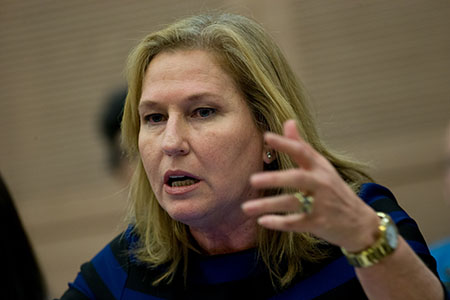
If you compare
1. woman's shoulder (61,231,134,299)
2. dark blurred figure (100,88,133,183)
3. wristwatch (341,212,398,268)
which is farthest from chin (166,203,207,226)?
dark blurred figure (100,88,133,183)

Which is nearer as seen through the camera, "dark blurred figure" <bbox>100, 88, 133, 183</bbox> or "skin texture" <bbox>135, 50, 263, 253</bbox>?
"skin texture" <bbox>135, 50, 263, 253</bbox>

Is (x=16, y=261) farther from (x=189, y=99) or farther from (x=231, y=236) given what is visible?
(x=189, y=99)

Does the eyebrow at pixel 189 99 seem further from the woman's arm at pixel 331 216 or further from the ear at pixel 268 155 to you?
the woman's arm at pixel 331 216

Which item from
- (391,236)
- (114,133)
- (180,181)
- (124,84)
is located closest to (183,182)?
(180,181)

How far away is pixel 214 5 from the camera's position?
4.46 m

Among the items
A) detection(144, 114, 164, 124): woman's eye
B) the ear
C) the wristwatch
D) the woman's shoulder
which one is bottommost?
the woman's shoulder

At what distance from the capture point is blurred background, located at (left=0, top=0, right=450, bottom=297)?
13.7 feet

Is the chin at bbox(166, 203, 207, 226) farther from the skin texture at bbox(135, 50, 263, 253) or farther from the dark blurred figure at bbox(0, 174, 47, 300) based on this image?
the dark blurred figure at bbox(0, 174, 47, 300)

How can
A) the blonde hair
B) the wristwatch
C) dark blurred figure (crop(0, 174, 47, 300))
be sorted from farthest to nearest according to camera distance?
Answer: dark blurred figure (crop(0, 174, 47, 300)), the blonde hair, the wristwatch

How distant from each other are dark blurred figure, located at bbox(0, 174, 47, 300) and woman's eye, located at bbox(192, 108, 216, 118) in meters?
0.81

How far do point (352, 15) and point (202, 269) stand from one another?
2.69 m

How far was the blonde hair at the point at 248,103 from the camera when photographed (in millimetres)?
2002

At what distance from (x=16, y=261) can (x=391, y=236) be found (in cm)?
136

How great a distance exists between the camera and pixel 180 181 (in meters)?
1.91
